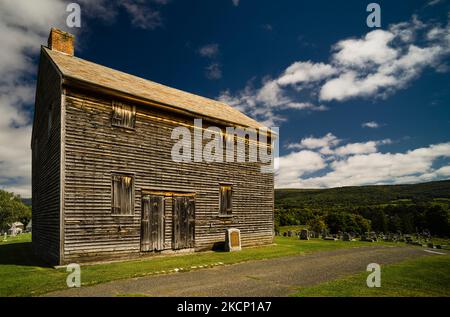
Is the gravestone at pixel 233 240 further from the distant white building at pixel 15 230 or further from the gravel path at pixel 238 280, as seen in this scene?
the distant white building at pixel 15 230

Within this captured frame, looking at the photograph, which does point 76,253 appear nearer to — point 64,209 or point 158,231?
point 64,209

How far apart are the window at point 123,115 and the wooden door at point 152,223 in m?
3.50

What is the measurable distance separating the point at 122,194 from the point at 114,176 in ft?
2.84

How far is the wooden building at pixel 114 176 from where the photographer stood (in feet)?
38.9

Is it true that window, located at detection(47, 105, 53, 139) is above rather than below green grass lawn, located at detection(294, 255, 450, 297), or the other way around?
above

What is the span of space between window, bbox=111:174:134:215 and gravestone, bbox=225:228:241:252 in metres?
5.62

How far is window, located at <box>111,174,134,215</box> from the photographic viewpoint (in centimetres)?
1280

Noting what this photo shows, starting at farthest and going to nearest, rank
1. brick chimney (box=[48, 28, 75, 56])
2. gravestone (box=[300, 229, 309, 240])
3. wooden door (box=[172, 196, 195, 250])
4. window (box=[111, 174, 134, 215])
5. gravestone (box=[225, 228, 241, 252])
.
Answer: gravestone (box=[300, 229, 309, 240]) < brick chimney (box=[48, 28, 75, 56]) < gravestone (box=[225, 228, 241, 252]) < wooden door (box=[172, 196, 195, 250]) < window (box=[111, 174, 134, 215])

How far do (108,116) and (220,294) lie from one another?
9.38 m

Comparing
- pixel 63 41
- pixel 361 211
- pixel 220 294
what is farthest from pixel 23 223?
pixel 220 294

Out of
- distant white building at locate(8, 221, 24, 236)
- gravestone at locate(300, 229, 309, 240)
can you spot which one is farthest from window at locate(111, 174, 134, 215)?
distant white building at locate(8, 221, 24, 236)

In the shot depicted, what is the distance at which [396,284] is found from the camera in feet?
27.4

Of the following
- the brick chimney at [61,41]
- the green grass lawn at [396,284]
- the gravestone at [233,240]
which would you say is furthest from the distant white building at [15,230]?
the green grass lawn at [396,284]

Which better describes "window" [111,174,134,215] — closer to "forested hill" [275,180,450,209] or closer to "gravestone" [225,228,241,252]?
"gravestone" [225,228,241,252]
